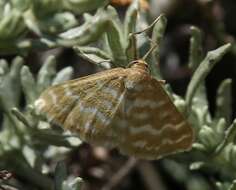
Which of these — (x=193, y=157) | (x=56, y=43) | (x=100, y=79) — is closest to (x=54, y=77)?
(x=56, y=43)

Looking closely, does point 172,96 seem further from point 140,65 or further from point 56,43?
point 56,43

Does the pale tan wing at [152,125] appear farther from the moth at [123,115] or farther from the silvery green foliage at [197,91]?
the silvery green foliage at [197,91]

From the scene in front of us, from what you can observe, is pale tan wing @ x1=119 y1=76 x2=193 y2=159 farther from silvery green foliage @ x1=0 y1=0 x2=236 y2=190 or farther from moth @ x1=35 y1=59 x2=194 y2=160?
silvery green foliage @ x1=0 y1=0 x2=236 y2=190

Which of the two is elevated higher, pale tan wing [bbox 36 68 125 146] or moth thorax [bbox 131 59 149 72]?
moth thorax [bbox 131 59 149 72]

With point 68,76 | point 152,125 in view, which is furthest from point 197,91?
point 68,76

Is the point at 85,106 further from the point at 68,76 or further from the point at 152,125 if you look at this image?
the point at 68,76

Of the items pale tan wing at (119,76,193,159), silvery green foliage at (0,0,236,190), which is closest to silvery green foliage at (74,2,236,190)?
silvery green foliage at (0,0,236,190)
